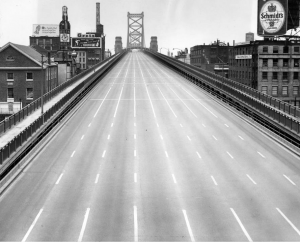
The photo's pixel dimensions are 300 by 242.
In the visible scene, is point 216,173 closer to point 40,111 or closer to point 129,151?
point 129,151

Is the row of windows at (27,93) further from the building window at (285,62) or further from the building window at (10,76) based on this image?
the building window at (285,62)

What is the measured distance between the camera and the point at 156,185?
26.3 metres

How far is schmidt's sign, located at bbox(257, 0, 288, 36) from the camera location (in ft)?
183

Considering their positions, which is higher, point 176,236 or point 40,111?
point 40,111

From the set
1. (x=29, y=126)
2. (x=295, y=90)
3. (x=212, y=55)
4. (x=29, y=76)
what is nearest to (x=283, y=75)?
(x=295, y=90)

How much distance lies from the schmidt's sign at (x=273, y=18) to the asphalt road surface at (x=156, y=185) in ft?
53.2

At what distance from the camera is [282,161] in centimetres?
3127

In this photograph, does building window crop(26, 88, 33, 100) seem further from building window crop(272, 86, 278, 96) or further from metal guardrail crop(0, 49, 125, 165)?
building window crop(272, 86, 278, 96)

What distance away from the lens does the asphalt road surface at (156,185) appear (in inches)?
800

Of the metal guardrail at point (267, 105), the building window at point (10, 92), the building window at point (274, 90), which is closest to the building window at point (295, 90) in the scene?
the building window at point (274, 90)

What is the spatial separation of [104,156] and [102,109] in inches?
723

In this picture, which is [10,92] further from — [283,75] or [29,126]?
[283,75]

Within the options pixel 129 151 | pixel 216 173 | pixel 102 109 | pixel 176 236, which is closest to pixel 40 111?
pixel 102 109

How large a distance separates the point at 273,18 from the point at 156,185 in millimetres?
36340
